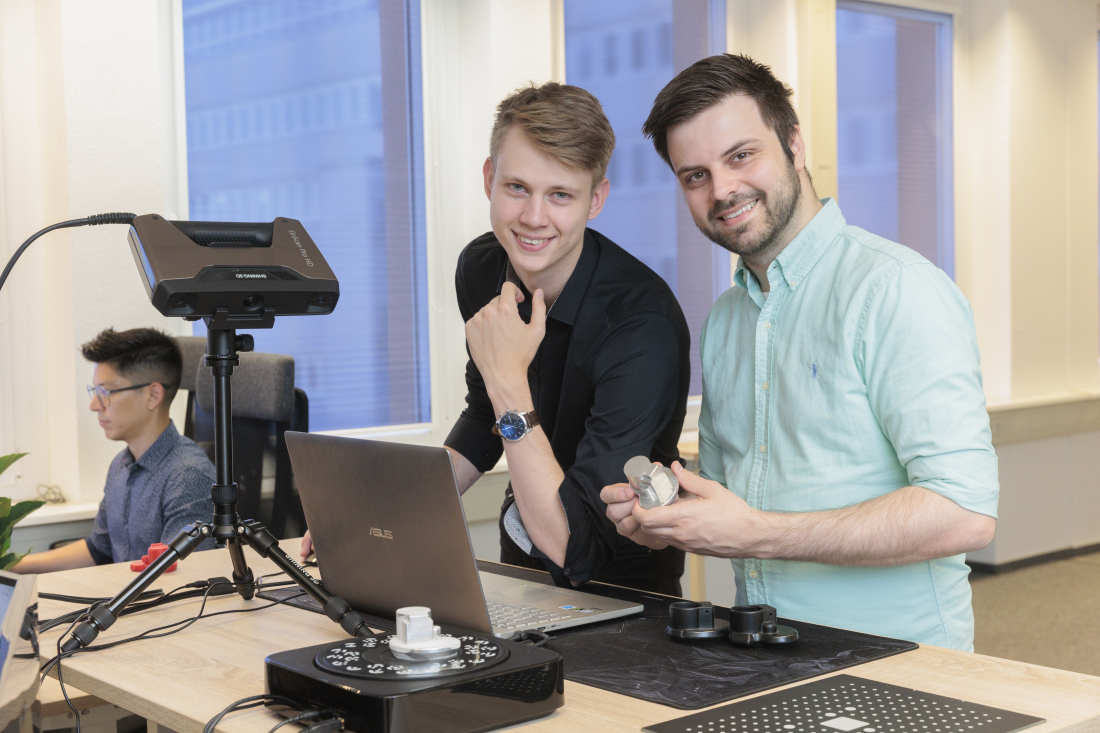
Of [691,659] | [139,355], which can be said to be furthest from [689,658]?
[139,355]

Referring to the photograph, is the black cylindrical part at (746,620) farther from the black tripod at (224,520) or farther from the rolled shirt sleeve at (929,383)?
the black tripod at (224,520)

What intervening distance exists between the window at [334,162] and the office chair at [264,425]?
0.81 m

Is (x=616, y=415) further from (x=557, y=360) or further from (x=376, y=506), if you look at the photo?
(x=376, y=506)

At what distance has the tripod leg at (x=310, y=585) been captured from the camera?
1.17m

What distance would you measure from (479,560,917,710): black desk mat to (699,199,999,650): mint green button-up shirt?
0.20 metres

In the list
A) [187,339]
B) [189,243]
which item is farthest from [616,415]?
[187,339]

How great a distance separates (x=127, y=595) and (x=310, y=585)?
0.68 feet

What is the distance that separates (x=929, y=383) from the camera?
1269mm

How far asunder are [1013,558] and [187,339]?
390 cm

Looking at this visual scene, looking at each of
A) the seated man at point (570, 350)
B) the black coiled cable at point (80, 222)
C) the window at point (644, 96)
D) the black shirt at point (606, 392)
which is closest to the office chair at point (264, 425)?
the black shirt at point (606, 392)

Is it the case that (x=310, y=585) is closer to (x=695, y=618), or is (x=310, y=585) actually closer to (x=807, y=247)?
(x=695, y=618)

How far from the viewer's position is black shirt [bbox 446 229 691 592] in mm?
1435

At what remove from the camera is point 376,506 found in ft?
3.80

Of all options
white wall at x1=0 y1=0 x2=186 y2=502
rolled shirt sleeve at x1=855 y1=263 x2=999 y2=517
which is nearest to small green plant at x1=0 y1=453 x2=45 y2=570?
rolled shirt sleeve at x1=855 y1=263 x2=999 y2=517
